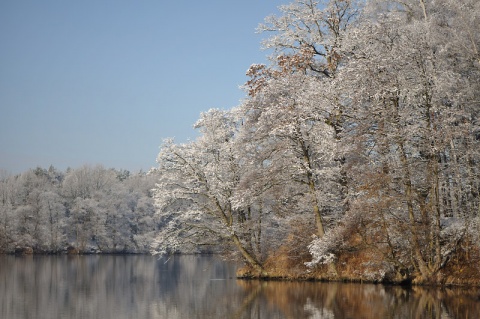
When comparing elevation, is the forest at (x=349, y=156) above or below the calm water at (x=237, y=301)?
above

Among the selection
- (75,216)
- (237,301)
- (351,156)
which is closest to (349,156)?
(351,156)

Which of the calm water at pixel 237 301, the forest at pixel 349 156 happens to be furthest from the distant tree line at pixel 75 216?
the calm water at pixel 237 301

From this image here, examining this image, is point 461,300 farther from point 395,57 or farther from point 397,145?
point 395,57

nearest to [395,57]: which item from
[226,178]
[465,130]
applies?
[465,130]

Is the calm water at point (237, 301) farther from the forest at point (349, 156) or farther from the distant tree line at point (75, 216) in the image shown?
the distant tree line at point (75, 216)

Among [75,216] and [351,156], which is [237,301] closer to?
[351,156]

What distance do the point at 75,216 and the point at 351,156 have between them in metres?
71.6

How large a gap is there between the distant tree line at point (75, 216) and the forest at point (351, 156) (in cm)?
5409

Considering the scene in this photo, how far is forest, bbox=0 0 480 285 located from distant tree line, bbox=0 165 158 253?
5207 centimetres

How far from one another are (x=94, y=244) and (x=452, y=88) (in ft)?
253

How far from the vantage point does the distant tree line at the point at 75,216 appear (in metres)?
Result: 84.9

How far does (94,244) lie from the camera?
94438mm

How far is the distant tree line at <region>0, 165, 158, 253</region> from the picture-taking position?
84875 mm

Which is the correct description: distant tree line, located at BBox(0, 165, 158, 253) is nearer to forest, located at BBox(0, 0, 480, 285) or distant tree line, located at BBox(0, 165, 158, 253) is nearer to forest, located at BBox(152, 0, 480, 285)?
forest, located at BBox(0, 0, 480, 285)
